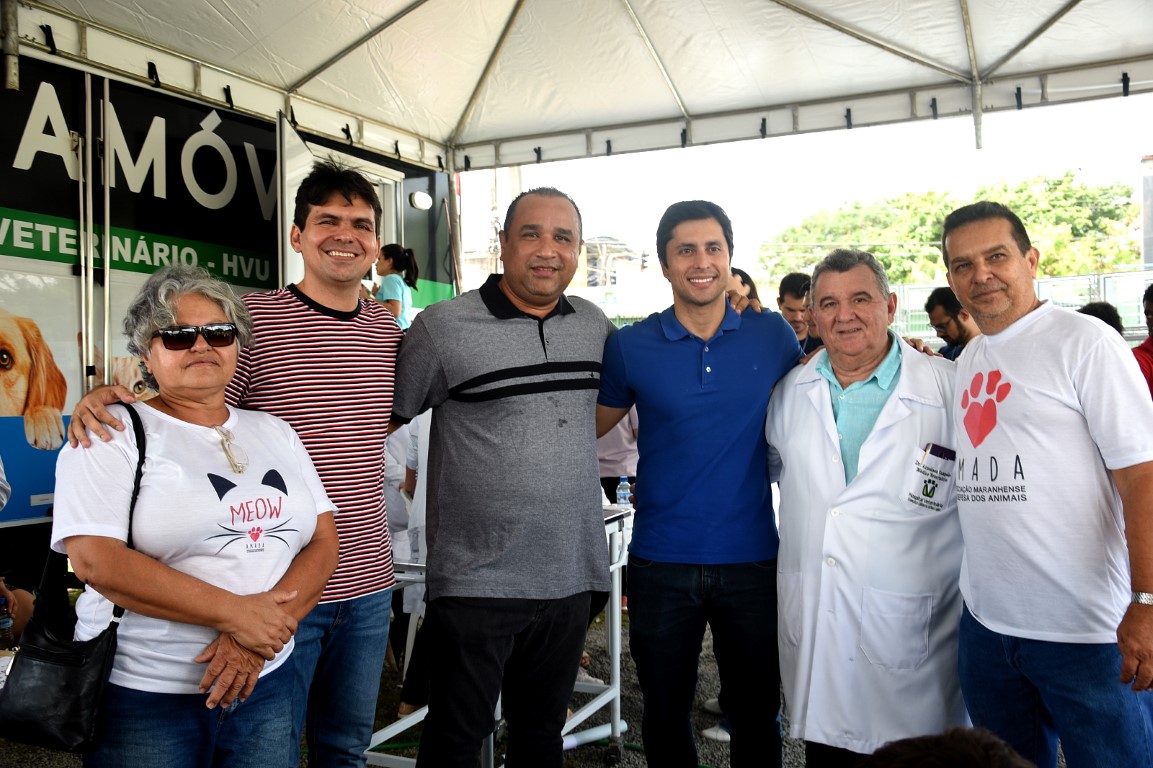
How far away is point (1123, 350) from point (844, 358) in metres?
0.69

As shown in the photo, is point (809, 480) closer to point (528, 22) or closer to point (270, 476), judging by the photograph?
point (270, 476)

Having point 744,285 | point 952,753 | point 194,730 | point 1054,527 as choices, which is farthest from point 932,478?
point 744,285

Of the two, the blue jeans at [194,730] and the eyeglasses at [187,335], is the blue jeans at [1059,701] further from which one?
the eyeglasses at [187,335]

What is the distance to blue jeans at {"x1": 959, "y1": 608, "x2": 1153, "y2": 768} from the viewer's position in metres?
1.88

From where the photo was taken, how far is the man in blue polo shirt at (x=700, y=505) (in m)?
2.47

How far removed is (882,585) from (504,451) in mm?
1076

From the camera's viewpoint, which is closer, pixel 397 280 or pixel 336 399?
pixel 336 399

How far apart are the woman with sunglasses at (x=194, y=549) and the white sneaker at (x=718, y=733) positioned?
7.87ft

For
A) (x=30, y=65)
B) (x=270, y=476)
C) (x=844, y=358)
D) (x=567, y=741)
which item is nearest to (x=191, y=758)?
(x=270, y=476)

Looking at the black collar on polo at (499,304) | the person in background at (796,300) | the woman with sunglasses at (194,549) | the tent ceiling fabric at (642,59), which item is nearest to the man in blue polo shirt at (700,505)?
the black collar on polo at (499,304)

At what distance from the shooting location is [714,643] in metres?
2.51

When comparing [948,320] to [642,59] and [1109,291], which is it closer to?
[642,59]

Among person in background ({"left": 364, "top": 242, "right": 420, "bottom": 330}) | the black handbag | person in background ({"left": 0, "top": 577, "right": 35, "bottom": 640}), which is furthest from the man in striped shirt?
person in background ({"left": 364, "top": 242, "right": 420, "bottom": 330})

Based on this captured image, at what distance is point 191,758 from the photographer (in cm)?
174
